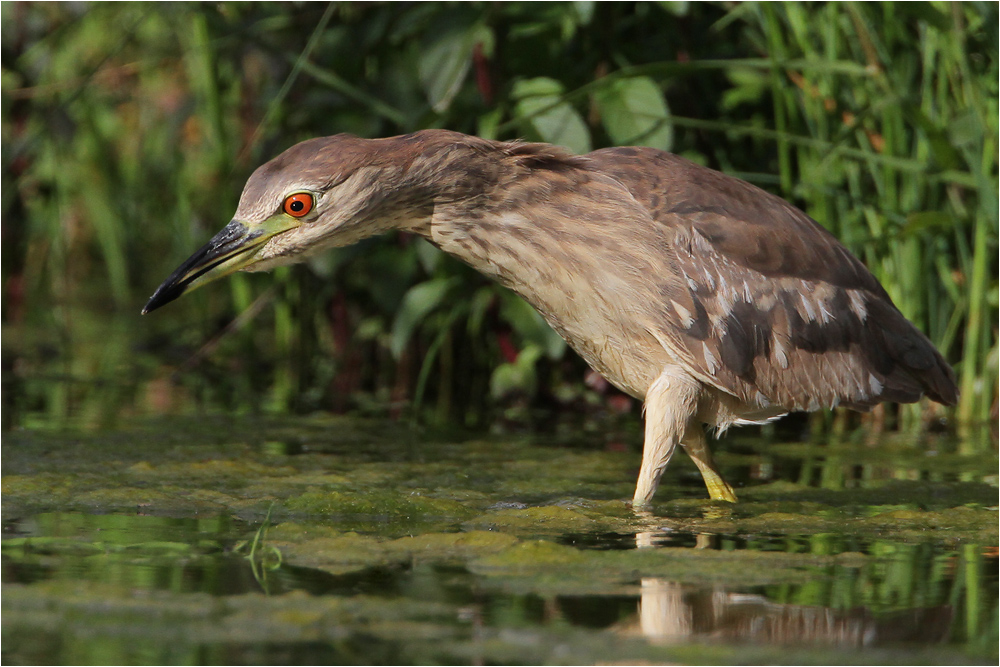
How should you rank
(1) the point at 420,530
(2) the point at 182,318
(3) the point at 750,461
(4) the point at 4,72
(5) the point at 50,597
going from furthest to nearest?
(2) the point at 182,318 < (4) the point at 4,72 < (3) the point at 750,461 < (1) the point at 420,530 < (5) the point at 50,597

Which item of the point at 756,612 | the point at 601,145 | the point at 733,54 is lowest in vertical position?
the point at 756,612

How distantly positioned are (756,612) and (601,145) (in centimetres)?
377

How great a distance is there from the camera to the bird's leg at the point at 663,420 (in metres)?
4.15

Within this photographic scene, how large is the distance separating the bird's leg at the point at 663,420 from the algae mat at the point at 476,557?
12 centimetres

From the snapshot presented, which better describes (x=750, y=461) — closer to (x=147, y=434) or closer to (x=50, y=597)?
(x=147, y=434)

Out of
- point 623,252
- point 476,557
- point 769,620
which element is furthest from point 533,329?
point 769,620

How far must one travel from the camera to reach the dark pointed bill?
4.13m

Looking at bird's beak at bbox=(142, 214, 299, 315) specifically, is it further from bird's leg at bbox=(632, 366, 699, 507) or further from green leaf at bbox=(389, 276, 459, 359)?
green leaf at bbox=(389, 276, 459, 359)

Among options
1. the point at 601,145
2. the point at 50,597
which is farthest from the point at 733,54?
the point at 50,597

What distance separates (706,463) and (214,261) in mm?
1863

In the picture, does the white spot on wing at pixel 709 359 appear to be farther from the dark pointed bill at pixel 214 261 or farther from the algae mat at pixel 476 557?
the dark pointed bill at pixel 214 261

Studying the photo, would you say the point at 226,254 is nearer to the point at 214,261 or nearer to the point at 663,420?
the point at 214,261

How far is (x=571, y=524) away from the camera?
3984 mm

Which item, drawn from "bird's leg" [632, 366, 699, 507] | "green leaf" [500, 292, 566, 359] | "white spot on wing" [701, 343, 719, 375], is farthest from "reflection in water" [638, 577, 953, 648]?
"green leaf" [500, 292, 566, 359]
